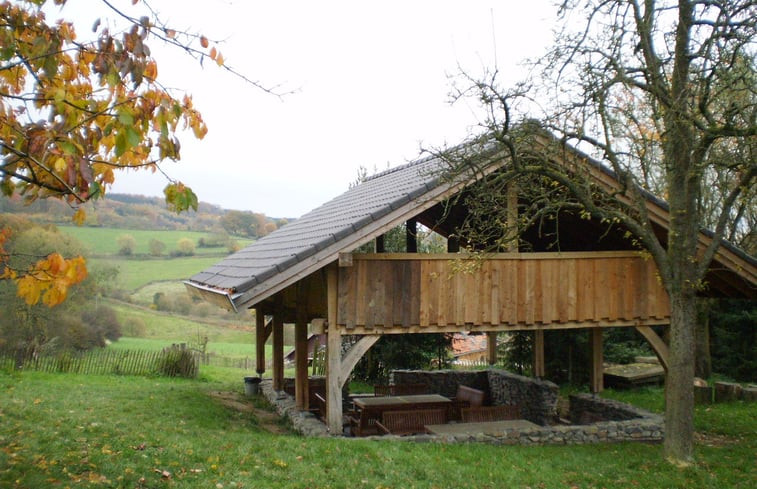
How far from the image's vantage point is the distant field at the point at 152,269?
3884 cm

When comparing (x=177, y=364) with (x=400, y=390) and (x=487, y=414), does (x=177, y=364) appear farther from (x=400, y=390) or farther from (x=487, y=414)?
(x=487, y=414)

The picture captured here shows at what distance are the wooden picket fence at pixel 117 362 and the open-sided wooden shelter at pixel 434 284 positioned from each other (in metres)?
7.65

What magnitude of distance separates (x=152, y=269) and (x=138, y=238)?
326 cm

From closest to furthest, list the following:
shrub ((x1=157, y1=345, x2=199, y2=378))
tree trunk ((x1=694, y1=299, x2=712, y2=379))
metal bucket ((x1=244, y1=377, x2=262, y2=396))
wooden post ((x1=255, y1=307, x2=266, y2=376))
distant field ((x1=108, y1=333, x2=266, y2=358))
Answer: metal bucket ((x1=244, y1=377, x2=262, y2=396)) < wooden post ((x1=255, y1=307, x2=266, y2=376)) < tree trunk ((x1=694, y1=299, x2=712, y2=379)) < shrub ((x1=157, y1=345, x2=199, y2=378)) < distant field ((x1=108, y1=333, x2=266, y2=358))

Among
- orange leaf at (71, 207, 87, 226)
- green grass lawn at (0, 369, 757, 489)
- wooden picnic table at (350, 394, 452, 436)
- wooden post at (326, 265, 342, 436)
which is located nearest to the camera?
orange leaf at (71, 207, 87, 226)

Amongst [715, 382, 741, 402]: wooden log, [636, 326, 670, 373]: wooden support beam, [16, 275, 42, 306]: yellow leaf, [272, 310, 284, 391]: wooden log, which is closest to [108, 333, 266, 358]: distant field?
[272, 310, 284, 391]: wooden log

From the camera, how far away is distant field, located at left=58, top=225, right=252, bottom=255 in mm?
38875

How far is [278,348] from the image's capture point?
14445 millimetres

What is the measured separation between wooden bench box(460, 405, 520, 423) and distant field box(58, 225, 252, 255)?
101ft

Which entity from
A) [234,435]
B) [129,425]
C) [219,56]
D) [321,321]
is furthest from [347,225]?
[219,56]

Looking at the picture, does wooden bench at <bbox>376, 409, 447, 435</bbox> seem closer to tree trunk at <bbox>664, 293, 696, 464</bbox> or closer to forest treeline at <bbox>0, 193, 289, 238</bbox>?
tree trunk at <bbox>664, 293, 696, 464</bbox>

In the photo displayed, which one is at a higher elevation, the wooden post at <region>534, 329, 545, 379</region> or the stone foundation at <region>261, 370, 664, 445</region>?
the wooden post at <region>534, 329, 545, 379</region>

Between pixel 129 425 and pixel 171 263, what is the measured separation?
3404cm

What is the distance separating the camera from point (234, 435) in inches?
353
